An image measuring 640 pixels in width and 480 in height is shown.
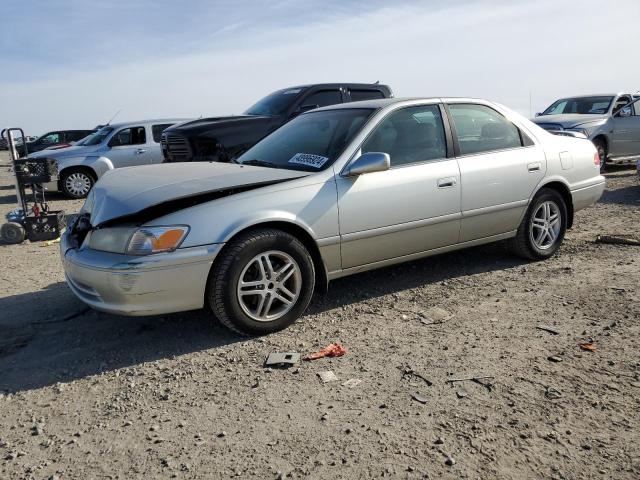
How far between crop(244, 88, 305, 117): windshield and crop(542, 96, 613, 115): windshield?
7.40m

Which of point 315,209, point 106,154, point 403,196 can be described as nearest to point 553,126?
point 403,196

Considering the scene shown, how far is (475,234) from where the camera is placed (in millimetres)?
4836

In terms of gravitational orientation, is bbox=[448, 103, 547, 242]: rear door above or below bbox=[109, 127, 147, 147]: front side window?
below

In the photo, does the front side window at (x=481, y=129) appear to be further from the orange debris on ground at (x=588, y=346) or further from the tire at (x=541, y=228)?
the orange debris on ground at (x=588, y=346)

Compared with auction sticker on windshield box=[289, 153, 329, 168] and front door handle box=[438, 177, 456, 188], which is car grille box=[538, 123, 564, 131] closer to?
front door handle box=[438, 177, 456, 188]

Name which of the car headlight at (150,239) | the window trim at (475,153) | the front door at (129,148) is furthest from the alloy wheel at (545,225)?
the front door at (129,148)

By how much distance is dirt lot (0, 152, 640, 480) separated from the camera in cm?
249

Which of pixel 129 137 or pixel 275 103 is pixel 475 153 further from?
pixel 129 137

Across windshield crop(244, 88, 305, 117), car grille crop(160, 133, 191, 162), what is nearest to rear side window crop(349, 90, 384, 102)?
windshield crop(244, 88, 305, 117)

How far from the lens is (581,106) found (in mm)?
13164

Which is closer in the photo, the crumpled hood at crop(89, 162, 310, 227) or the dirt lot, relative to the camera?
the dirt lot

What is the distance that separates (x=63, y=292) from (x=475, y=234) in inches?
143

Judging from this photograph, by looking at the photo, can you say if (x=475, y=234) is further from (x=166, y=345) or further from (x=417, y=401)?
(x=166, y=345)

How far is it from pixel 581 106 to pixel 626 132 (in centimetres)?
128
